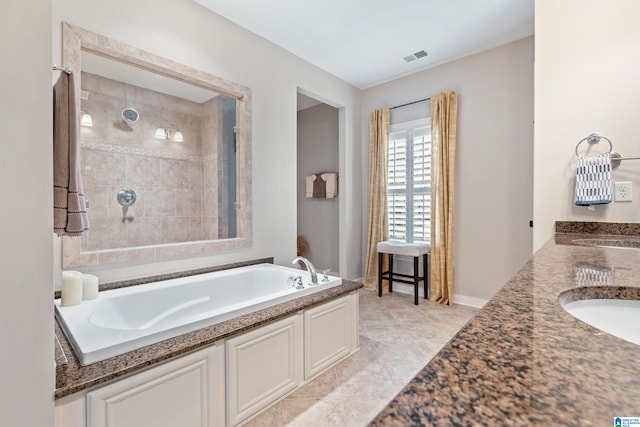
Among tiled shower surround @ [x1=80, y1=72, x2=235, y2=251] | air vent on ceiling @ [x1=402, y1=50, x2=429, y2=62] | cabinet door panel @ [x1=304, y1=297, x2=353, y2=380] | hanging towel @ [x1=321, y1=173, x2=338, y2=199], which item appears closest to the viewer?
cabinet door panel @ [x1=304, y1=297, x2=353, y2=380]

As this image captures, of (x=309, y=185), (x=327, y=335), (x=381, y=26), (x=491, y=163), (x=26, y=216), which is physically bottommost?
(x=327, y=335)

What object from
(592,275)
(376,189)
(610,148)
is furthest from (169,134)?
(610,148)

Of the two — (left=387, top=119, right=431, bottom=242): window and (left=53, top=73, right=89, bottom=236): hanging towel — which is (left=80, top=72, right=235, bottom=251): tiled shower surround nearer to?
(left=53, top=73, right=89, bottom=236): hanging towel

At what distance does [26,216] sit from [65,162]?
54 cm

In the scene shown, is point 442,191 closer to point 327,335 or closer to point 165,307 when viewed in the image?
point 327,335

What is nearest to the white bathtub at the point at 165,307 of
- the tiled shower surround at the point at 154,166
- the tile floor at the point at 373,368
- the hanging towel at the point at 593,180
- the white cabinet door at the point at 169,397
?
the white cabinet door at the point at 169,397

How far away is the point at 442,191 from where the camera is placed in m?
3.70

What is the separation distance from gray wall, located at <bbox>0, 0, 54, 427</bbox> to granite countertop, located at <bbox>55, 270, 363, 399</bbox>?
0.13 metres

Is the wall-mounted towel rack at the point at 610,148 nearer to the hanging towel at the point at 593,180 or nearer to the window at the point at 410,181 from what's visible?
the hanging towel at the point at 593,180

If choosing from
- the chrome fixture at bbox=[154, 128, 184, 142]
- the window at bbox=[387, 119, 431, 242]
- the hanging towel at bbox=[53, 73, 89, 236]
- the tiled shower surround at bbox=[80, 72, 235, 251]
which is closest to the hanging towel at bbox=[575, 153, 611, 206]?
the window at bbox=[387, 119, 431, 242]

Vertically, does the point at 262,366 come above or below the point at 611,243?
below

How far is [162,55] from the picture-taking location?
8.19ft

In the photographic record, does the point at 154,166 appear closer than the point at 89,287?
No

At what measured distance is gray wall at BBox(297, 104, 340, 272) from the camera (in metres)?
4.86
